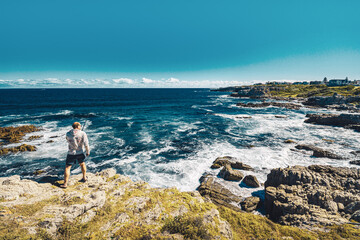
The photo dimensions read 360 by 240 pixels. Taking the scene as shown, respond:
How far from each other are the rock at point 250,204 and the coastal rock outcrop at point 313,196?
77 centimetres

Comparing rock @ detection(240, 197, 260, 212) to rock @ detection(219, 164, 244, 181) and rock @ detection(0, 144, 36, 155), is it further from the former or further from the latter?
rock @ detection(0, 144, 36, 155)

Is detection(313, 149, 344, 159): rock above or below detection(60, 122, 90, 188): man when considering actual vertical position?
below

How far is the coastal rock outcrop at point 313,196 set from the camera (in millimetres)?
8776

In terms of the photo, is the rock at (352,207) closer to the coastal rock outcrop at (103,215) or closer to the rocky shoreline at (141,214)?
the rocky shoreline at (141,214)

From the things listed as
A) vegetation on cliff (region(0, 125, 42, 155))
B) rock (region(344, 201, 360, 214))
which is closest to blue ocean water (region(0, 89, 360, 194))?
vegetation on cliff (region(0, 125, 42, 155))

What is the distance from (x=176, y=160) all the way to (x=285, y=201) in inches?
465

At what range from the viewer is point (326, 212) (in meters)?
9.05

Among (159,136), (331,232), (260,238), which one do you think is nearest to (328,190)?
(331,232)

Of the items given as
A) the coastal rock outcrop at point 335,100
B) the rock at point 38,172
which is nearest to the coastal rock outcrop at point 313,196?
the rock at point 38,172

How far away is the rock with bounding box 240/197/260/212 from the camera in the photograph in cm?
1146

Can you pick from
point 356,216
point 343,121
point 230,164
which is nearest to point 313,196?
point 356,216

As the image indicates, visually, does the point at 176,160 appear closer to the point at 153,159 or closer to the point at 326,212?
the point at 153,159

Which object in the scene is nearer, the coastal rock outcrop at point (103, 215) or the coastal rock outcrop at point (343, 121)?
the coastal rock outcrop at point (103, 215)

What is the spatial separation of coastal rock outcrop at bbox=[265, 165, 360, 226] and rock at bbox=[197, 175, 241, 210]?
7.90ft
